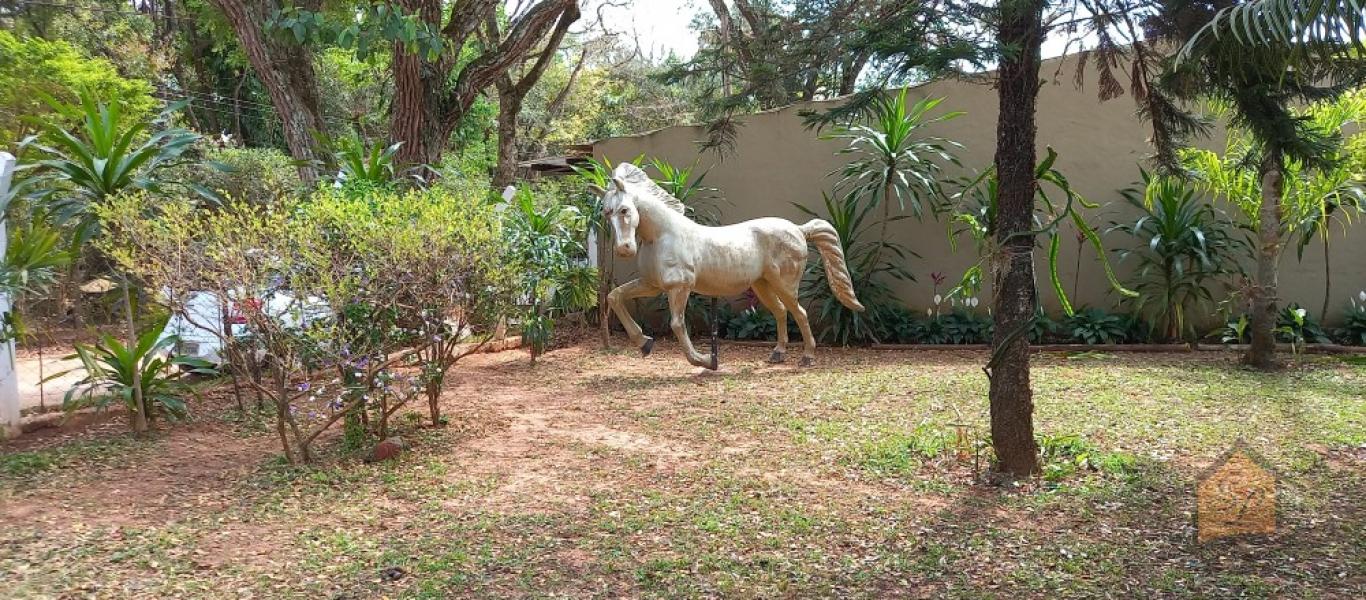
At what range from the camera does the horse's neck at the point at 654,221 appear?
648cm

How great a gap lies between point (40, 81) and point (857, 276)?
28.3 feet

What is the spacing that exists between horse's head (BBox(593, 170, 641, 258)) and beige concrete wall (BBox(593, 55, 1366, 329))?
9.26ft

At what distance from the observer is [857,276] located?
8.36m

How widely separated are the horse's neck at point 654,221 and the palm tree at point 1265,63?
369 cm

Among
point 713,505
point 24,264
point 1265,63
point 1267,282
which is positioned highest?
point 1265,63

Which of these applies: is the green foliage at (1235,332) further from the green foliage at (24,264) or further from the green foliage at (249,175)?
the green foliage at (249,175)

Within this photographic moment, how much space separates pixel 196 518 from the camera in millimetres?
3486

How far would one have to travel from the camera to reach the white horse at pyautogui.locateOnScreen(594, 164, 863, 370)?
646 cm

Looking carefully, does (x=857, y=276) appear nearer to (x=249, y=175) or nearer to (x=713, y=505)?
(x=713, y=505)

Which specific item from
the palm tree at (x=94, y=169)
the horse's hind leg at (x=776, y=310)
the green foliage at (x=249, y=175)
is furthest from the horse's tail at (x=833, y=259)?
the green foliage at (x=249, y=175)

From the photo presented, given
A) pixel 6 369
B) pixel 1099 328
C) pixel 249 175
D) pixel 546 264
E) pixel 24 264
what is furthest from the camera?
pixel 249 175

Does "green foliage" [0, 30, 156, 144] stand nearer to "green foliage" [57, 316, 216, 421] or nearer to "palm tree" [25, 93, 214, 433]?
"palm tree" [25, 93, 214, 433]

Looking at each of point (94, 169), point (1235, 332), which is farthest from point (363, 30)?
point (1235, 332)

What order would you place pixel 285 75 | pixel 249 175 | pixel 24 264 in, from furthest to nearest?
pixel 249 175, pixel 285 75, pixel 24 264
